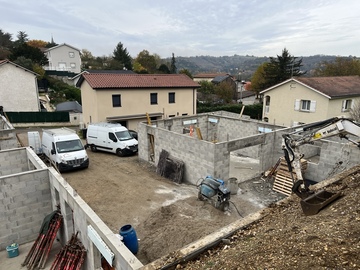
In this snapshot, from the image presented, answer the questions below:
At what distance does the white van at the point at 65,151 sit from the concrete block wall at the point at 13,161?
196 centimetres

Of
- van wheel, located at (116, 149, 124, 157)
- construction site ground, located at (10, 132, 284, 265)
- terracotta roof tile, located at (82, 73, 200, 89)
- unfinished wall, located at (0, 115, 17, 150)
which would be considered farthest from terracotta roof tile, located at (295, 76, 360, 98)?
unfinished wall, located at (0, 115, 17, 150)

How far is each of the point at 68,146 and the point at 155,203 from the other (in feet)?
24.2

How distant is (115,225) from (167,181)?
521 centimetres

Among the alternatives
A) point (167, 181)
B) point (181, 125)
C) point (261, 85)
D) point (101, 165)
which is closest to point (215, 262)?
point (167, 181)

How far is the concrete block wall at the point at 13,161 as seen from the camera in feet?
42.9

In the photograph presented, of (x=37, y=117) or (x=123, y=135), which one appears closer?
(x=123, y=135)

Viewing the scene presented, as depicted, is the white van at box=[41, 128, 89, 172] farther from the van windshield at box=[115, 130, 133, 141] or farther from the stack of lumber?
the stack of lumber

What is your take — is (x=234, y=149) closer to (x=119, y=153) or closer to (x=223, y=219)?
(x=223, y=219)

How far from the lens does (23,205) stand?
10.3 metres

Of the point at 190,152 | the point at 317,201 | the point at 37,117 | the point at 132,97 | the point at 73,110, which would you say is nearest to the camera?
the point at 317,201

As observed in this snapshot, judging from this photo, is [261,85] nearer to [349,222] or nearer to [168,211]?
[168,211]

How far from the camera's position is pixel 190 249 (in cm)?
571

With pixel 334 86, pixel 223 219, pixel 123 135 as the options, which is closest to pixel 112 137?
pixel 123 135

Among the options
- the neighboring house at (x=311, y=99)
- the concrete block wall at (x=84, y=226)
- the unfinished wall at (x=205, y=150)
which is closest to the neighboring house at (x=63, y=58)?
the neighboring house at (x=311, y=99)
